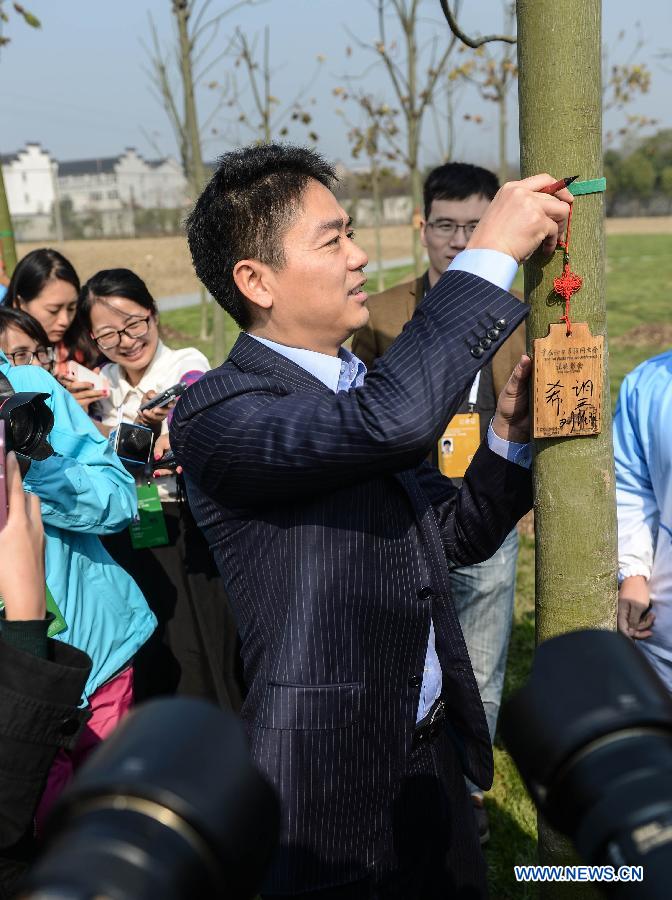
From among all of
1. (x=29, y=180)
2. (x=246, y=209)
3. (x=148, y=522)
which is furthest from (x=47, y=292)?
(x=29, y=180)

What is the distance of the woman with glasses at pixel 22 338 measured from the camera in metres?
3.42

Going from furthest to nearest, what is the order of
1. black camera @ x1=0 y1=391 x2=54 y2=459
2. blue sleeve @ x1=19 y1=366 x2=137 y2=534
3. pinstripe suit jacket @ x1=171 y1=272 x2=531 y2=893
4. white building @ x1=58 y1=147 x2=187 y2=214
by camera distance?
white building @ x1=58 y1=147 x2=187 y2=214, blue sleeve @ x1=19 y1=366 x2=137 y2=534, black camera @ x1=0 y1=391 x2=54 y2=459, pinstripe suit jacket @ x1=171 y1=272 x2=531 y2=893

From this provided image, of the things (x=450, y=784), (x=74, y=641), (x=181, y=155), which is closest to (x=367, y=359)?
(x=74, y=641)

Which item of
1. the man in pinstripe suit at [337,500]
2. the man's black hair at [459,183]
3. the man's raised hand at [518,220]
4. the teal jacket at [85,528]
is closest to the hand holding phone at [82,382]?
the teal jacket at [85,528]

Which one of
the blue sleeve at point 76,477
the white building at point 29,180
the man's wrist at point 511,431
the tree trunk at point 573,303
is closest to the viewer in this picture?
the tree trunk at point 573,303

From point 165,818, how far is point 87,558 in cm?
204

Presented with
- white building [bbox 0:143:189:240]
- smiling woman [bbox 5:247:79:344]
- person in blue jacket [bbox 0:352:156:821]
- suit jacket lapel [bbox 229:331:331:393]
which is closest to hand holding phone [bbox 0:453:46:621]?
suit jacket lapel [bbox 229:331:331:393]

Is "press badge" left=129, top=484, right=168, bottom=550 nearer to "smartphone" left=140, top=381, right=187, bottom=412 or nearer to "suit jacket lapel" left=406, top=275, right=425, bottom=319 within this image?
"smartphone" left=140, top=381, right=187, bottom=412

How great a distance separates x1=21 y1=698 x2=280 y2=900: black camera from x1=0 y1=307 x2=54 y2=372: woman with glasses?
2865mm

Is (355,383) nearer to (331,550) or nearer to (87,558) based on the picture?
(331,550)

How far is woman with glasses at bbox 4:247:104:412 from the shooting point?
387cm

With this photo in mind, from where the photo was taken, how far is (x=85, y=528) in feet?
8.21

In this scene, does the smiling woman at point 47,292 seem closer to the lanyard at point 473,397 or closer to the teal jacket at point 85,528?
the teal jacket at point 85,528

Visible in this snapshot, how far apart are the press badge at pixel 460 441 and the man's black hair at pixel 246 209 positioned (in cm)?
144
